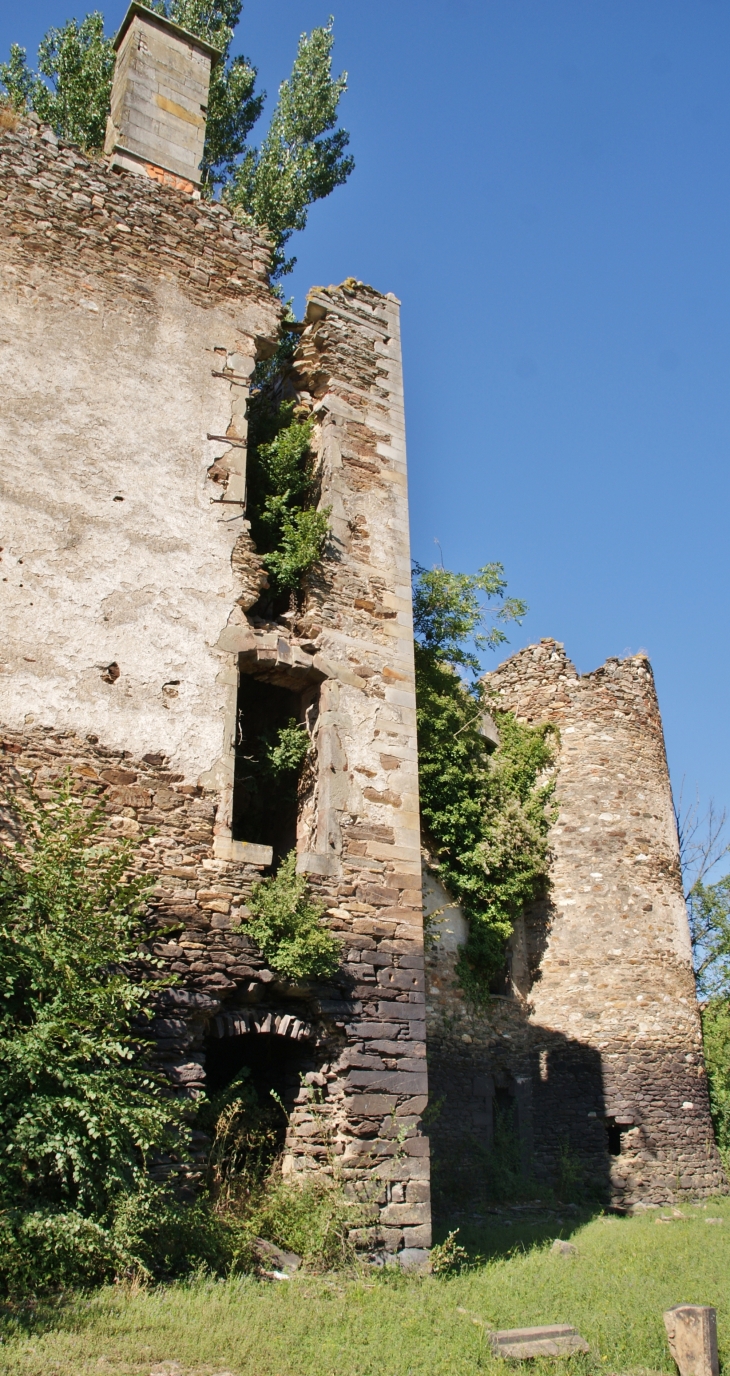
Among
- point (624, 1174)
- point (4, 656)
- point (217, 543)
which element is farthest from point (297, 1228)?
point (624, 1174)

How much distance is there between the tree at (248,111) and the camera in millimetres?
14453

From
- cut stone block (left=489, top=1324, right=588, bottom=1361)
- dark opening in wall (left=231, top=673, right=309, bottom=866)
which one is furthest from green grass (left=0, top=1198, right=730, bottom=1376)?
dark opening in wall (left=231, top=673, right=309, bottom=866)

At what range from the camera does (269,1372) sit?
504cm

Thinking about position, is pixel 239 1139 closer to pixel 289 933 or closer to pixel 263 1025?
pixel 263 1025

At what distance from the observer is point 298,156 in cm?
1566

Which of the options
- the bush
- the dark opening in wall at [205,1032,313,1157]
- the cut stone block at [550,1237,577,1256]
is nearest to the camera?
the bush

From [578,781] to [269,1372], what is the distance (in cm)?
1152

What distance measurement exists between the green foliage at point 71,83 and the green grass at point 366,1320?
14.1 m

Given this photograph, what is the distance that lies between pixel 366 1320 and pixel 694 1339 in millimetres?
1942

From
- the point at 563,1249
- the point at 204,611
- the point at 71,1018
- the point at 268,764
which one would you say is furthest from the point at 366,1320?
the point at 204,611

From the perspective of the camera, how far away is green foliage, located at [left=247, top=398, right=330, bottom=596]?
9320mm

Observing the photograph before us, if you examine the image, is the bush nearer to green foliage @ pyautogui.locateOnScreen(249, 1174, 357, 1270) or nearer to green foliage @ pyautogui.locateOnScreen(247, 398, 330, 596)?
green foliage @ pyautogui.locateOnScreen(249, 1174, 357, 1270)

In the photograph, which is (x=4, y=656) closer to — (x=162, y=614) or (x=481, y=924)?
(x=162, y=614)

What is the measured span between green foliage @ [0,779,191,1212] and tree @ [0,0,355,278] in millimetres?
10889
